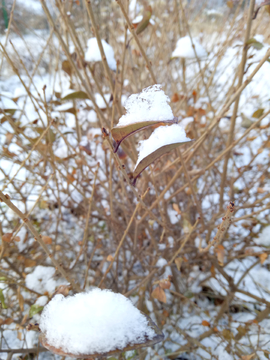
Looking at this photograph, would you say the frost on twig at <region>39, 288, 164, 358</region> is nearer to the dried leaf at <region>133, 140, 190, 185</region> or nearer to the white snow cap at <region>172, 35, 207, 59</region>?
the dried leaf at <region>133, 140, 190, 185</region>

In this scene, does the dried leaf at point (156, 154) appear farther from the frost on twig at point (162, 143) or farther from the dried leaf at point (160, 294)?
the dried leaf at point (160, 294)

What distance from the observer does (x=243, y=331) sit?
29.1 inches

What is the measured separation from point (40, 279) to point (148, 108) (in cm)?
82

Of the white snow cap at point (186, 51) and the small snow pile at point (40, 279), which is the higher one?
the white snow cap at point (186, 51)

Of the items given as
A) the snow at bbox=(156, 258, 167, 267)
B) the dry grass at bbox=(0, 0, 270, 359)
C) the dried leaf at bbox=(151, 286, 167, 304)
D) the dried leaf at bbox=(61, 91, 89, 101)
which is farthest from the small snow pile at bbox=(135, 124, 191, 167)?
the snow at bbox=(156, 258, 167, 267)

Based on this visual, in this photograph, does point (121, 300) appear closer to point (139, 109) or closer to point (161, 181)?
point (139, 109)

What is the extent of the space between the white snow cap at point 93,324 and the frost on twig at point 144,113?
27 centimetres

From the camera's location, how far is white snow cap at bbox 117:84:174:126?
297 mm

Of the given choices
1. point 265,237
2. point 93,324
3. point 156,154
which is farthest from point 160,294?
point 265,237

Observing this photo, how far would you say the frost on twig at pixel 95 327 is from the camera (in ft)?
1.04

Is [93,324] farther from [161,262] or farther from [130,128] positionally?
[161,262]

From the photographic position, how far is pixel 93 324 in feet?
1.21

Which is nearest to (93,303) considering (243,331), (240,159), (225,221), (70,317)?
(70,317)

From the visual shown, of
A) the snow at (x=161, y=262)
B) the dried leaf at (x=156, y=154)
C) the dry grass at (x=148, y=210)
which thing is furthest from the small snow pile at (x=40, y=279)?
the dried leaf at (x=156, y=154)
